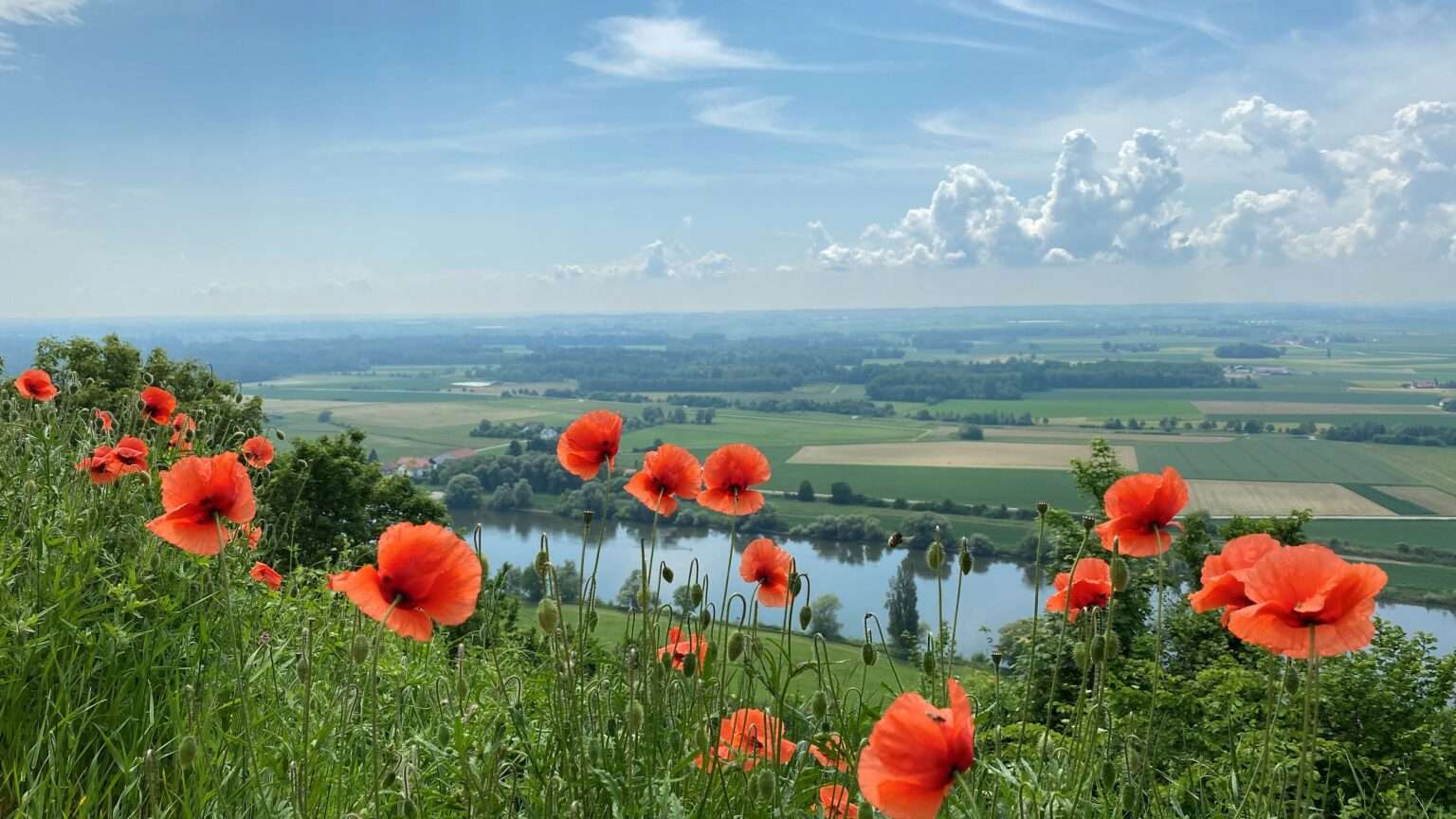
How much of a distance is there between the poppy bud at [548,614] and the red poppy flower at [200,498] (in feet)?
2.21

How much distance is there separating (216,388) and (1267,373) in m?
135

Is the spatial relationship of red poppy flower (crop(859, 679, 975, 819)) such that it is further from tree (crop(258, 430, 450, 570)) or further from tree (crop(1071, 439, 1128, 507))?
tree (crop(1071, 439, 1128, 507))

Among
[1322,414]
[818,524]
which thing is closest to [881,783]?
[818,524]

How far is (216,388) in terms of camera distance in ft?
51.9

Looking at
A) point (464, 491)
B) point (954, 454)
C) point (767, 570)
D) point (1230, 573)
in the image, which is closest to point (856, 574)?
point (464, 491)

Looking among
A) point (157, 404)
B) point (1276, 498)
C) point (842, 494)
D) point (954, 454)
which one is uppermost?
point (157, 404)

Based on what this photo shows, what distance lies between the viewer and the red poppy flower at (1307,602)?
5.01ft

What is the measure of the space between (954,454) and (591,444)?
76.6 m

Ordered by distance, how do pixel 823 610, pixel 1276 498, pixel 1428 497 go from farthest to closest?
1. pixel 1428 497
2. pixel 1276 498
3. pixel 823 610

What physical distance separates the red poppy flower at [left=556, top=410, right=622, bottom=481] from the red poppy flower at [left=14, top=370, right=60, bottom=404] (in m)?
4.29

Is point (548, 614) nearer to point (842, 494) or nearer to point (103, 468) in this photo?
point (103, 468)

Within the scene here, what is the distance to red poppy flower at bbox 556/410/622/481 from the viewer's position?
2914 mm

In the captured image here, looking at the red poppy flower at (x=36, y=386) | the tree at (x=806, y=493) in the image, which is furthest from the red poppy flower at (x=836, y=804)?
the tree at (x=806, y=493)

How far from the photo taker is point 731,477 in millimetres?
2988
